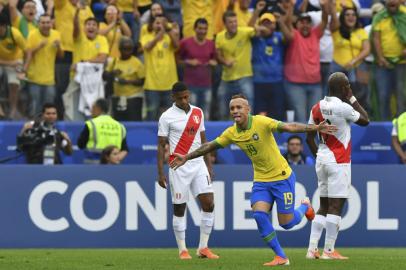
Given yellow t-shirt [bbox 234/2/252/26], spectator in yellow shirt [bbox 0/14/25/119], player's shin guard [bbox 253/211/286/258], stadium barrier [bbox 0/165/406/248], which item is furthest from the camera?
yellow t-shirt [bbox 234/2/252/26]

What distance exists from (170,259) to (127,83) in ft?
20.5

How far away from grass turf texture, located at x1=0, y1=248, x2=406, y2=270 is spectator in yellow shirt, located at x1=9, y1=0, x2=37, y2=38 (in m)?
4.74

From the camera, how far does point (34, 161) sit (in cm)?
1948

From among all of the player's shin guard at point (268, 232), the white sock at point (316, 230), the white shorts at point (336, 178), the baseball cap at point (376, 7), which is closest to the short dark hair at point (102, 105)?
the baseball cap at point (376, 7)

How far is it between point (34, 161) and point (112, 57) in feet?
8.76

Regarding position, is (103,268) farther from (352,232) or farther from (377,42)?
(377,42)

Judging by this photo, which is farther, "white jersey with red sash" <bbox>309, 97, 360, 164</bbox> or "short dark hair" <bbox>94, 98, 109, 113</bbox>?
"short dark hair" <bbox>94, 98, 109, 113</bbox>

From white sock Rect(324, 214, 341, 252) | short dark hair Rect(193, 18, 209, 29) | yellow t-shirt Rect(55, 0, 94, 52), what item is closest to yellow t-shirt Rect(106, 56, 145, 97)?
yellow t-shirt Rect(55, 0, 94, 52)

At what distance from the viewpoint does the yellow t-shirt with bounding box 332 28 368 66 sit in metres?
21.0

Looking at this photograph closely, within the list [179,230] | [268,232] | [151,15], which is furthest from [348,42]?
[268,232]

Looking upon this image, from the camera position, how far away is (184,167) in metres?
15.4

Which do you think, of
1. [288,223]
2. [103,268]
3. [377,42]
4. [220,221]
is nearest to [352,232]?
[220,221]

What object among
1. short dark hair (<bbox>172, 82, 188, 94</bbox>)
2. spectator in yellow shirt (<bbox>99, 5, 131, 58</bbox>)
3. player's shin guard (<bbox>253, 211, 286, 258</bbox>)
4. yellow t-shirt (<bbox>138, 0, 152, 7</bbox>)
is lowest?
player's shin guard (<bbox>253, 211, 286, 258</bbox>)

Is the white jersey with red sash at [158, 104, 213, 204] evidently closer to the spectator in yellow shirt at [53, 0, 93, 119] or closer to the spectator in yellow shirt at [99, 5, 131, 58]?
the spectator in yellow shirt at [53, 0, 93, 119]
